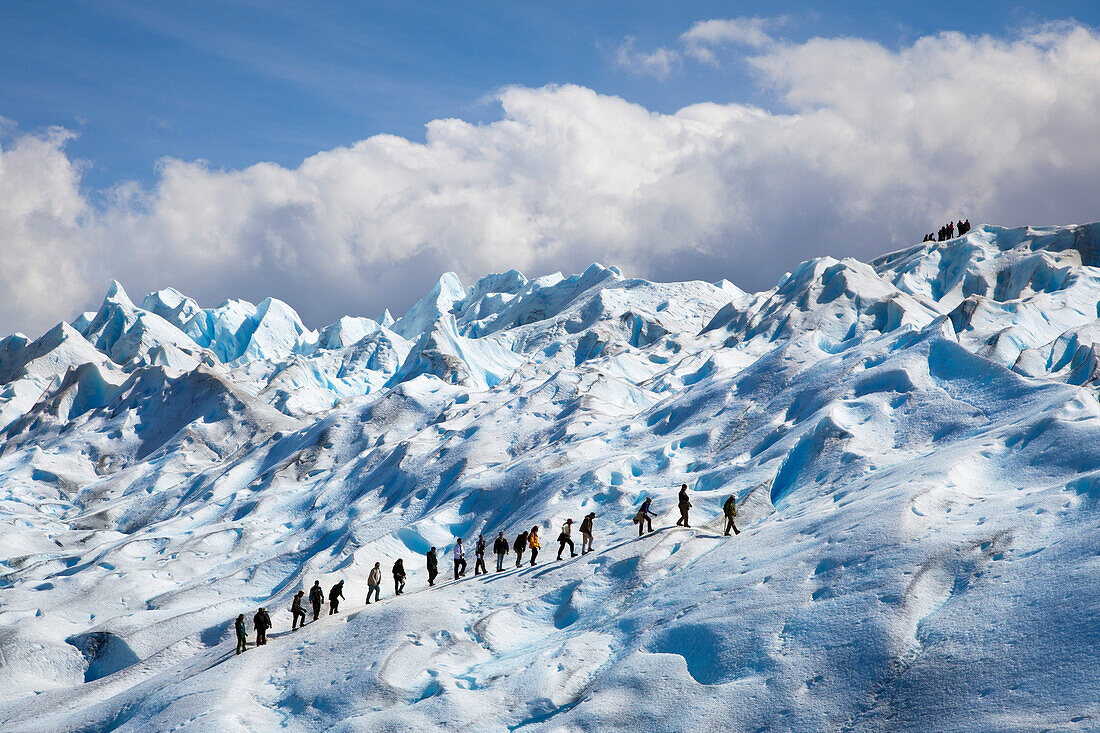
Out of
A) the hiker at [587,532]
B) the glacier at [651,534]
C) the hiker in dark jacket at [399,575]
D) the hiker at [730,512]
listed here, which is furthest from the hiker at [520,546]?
the hiker at [730,512]

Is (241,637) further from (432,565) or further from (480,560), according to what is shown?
(480,560)

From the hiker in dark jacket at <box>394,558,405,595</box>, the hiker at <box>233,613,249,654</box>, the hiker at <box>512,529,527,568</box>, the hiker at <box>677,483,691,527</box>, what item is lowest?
the hiker at <box>233,613,249,654</box>

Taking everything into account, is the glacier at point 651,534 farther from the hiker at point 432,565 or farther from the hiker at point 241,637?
→ the hiker at point 432,565

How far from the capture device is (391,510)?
45188 millimetres

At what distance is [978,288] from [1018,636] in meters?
52.8

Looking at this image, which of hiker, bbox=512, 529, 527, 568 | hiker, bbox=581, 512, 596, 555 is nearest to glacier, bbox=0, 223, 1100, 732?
hiker, bbox=581, 512, 596, 555

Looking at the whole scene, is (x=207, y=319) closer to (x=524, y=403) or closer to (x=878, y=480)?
(x=524, y=403)

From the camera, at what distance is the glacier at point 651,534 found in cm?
1798

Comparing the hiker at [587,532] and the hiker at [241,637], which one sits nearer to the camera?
the hiker at [241,637]

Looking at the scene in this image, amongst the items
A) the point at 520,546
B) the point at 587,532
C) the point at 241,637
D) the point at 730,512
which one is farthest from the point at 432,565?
the point at 730,512

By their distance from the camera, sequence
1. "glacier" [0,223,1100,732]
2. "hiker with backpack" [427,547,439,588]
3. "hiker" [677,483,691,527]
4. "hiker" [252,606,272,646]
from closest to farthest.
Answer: "glacier" [0,223,1100,732] < "hiker" [252,606,272,646] < "hiker" [677,483,691,527] < "hiker with backpack" [427,547,439,588]

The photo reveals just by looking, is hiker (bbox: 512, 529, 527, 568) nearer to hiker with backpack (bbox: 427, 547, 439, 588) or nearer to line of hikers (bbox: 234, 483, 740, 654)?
line of hikers (bbox: 234, 483, 740, 654)

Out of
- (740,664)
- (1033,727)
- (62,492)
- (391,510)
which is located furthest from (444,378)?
(1033,727)

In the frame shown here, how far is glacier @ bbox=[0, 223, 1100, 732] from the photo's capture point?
1798cm
